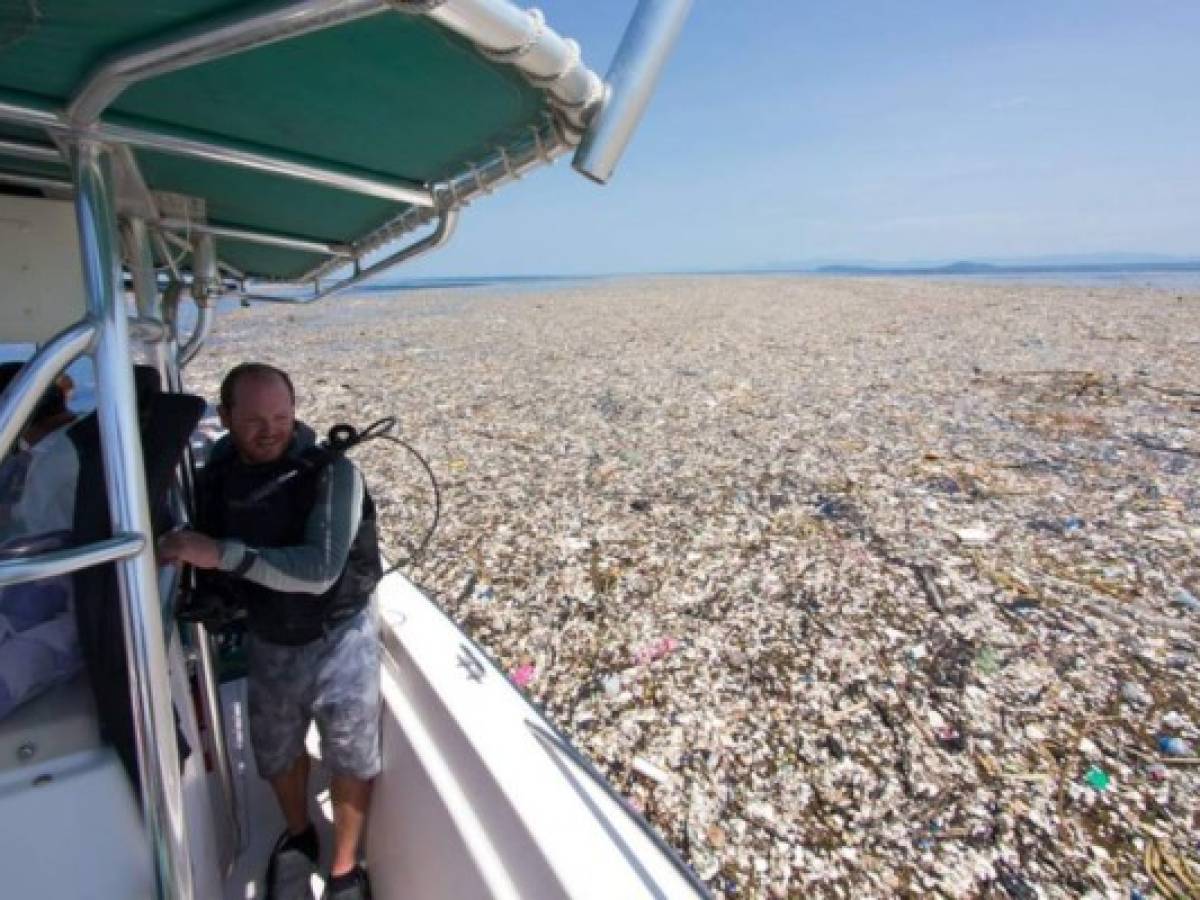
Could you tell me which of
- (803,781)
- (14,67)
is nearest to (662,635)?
(803,781)

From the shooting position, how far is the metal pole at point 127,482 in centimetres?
108

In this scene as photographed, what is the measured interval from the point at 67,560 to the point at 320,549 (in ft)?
3.63

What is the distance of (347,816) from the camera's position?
7.45 ft

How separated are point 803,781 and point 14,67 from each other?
3.54 meters

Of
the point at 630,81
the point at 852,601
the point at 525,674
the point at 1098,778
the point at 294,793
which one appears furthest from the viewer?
the point at 852,601

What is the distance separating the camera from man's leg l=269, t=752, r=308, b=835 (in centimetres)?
237

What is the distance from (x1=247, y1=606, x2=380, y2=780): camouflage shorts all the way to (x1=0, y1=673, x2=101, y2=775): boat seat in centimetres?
88

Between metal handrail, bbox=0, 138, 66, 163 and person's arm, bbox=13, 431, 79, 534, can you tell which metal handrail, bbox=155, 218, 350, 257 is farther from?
person's arm, bbox=13, 431, 79, 534

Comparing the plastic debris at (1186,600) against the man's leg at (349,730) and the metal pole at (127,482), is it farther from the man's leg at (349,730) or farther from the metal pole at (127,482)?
the metal pole at (127,482)

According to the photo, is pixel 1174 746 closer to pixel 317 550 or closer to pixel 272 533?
pixel 317 550

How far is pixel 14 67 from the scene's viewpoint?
101cm

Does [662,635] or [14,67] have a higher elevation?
[14,67]

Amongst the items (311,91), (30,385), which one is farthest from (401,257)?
(30,385)

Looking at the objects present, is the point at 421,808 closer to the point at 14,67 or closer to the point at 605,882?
the point at 605,882
